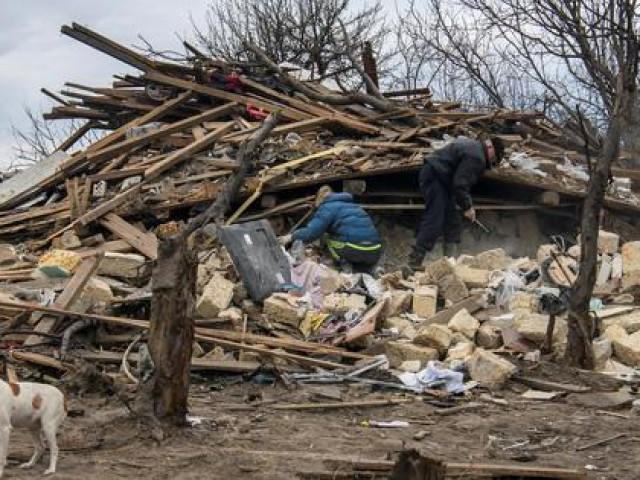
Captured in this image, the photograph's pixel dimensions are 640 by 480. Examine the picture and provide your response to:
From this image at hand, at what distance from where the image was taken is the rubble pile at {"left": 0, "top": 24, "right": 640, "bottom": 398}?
9.13 meters

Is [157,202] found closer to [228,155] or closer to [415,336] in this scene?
[228,155]

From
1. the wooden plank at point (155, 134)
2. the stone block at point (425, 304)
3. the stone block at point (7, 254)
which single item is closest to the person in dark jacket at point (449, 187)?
the stone block at point (425, 304)

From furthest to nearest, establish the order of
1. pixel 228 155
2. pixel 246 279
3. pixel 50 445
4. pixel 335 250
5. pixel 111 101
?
pixel 111 101 → pixel 228 155 → pixel 335 250 → pixel 246 279 → pixel 50 445

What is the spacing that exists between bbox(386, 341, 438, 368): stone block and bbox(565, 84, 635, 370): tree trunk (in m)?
1.36

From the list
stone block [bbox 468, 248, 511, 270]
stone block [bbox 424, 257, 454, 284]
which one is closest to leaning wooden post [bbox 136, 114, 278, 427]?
stone block [bbox 424, 257, 454, 284]

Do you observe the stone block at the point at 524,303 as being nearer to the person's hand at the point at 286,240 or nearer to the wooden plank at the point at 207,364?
the person's hand at the point at 286,240

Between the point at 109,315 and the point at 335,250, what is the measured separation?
3.42 meters

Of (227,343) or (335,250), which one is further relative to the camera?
(335,250)

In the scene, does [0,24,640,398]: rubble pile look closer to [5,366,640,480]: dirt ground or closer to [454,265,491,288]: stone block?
[454,265,491,288]: stone block

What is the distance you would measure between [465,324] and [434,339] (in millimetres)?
690

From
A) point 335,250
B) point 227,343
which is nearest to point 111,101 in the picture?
point 335,250

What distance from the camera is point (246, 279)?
10.6 meters

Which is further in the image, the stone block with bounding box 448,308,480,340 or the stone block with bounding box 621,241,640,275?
the stone block with bounding box 621,241,640,275

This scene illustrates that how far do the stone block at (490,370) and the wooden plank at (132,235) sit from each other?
4775 mm
